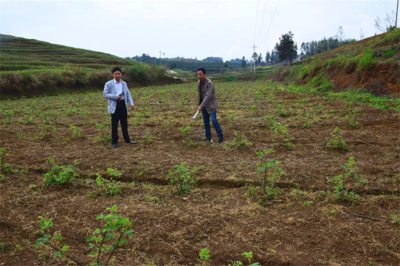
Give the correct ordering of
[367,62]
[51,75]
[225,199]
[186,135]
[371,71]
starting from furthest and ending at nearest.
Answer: [51,75]
[367,62]
[371,71]
[186,135]
[225,199]

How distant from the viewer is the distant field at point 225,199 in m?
2.61

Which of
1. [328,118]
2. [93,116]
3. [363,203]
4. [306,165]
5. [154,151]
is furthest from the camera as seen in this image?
[93,116]

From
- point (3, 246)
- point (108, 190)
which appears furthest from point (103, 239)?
point (108, 190)

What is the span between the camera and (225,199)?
3602 millimetres

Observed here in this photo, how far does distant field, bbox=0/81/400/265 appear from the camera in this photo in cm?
261

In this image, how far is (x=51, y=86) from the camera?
2272cm

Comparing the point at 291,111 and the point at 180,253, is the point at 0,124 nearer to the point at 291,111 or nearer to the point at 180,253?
the point at 180,253

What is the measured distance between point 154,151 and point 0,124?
246 inches

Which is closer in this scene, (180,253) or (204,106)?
(180,253)

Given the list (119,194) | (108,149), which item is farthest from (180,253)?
(108,149)

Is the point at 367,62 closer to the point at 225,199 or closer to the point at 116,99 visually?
the point at 116,99

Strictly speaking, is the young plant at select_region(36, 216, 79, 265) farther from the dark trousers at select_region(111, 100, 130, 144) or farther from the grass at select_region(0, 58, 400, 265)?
the dark trousers at select_region(111, 100, 130, 144)

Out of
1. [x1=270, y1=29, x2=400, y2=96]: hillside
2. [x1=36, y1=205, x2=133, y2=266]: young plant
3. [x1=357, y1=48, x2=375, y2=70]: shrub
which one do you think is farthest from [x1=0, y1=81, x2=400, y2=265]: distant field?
[x1=357, y1=48, x2=375, y2=70]: shrub

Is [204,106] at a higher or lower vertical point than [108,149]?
higher
